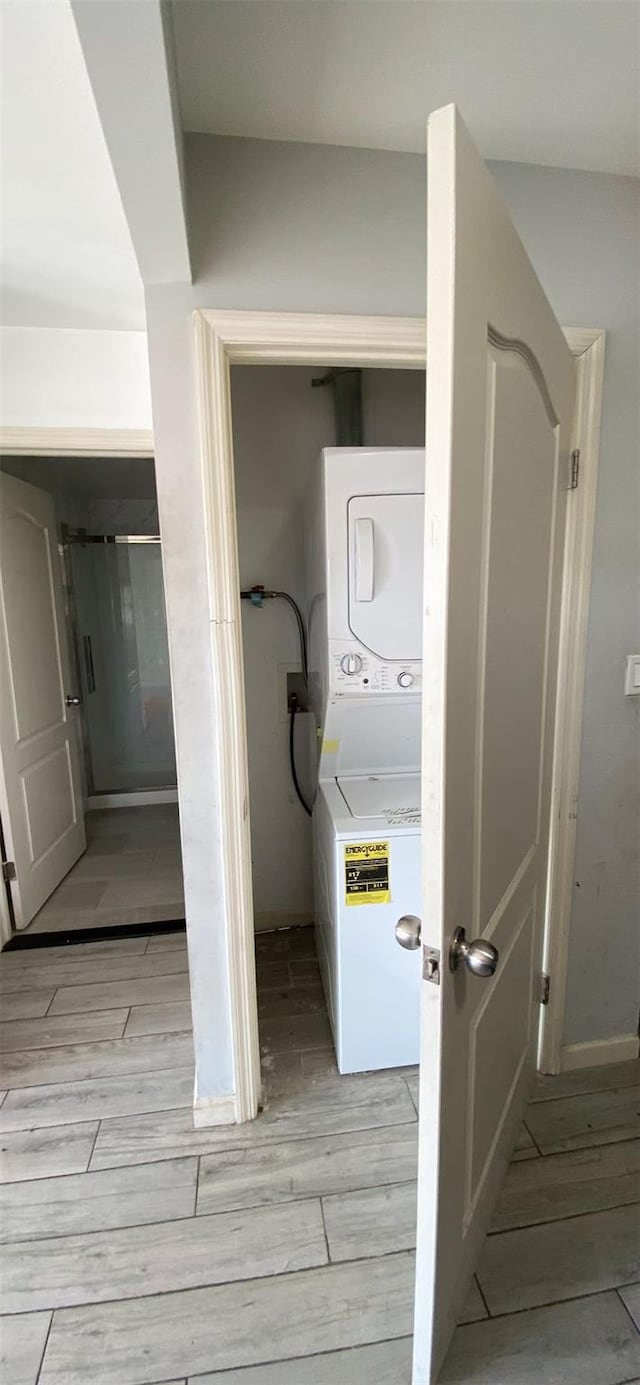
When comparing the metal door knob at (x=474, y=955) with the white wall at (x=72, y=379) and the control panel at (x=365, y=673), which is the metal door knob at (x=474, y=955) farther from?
the white wall at (x=72, y=379)

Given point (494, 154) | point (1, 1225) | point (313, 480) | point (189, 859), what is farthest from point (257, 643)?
point (1, 1225)

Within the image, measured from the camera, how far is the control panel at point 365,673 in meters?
1.60

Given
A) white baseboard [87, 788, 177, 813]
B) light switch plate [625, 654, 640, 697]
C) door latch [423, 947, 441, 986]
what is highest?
light switch plate [625, 654, 640, 697]

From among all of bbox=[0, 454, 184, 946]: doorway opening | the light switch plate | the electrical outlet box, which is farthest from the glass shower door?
the light switch plate

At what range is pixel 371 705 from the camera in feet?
5.41

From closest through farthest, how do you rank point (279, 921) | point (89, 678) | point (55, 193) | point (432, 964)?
point (432, 964), point (55, 193), point (279, 921), point (89, 678)

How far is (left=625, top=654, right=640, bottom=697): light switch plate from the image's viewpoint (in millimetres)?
1495

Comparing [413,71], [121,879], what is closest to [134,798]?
[121,879]

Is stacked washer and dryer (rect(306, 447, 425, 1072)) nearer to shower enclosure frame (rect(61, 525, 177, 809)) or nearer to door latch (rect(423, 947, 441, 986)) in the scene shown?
door latch (rect(423, 947, 441, 986))

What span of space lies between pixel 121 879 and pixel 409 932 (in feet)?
8.39

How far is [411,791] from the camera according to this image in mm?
1738

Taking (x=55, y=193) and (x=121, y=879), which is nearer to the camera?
(x=55, y=193)

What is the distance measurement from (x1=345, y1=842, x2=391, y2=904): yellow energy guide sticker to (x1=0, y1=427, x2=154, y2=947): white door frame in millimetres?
1394

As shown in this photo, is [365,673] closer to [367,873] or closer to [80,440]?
[367,873]
